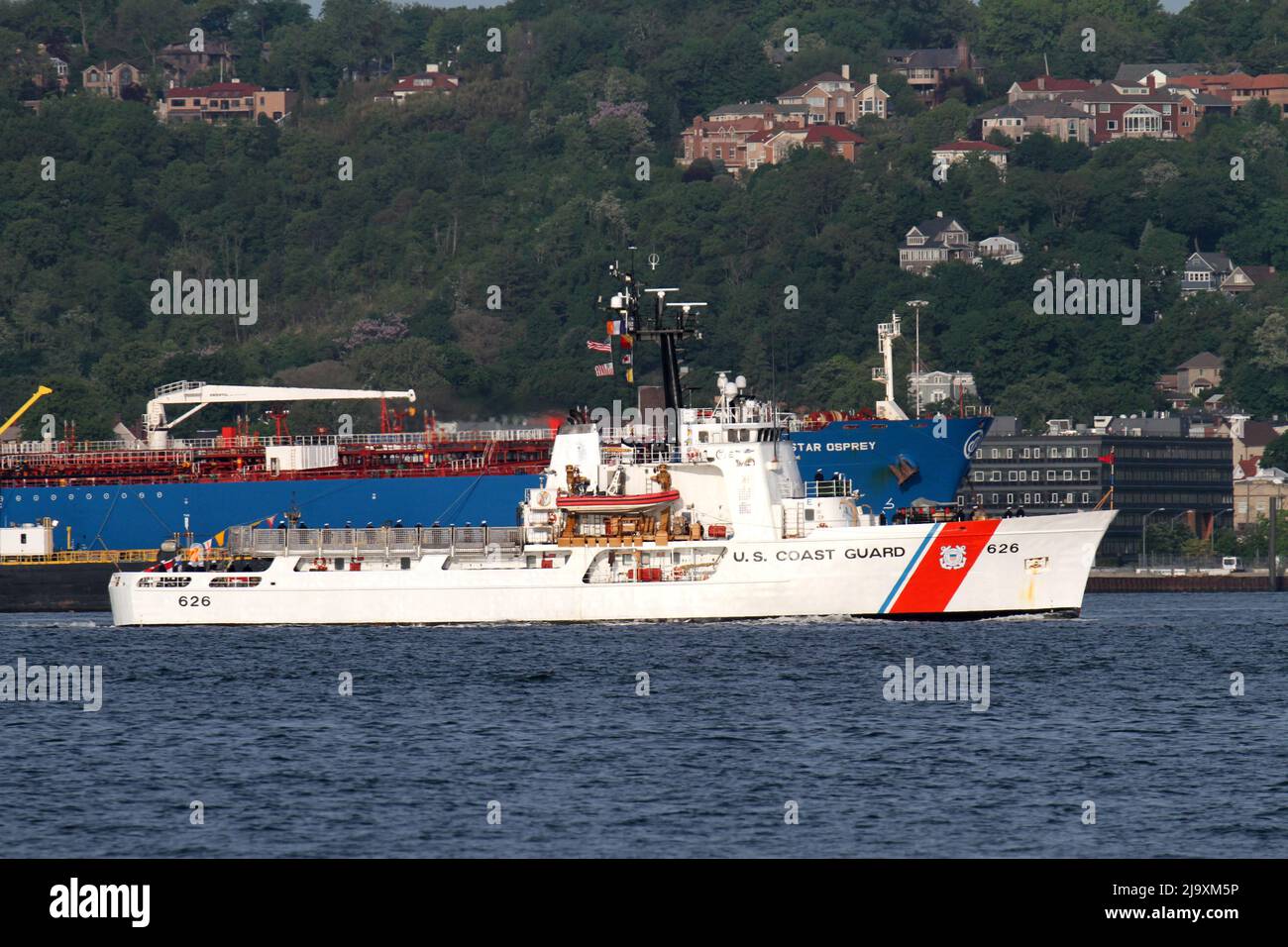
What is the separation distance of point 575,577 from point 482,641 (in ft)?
18.7

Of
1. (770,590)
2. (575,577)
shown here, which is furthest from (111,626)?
(770,590)

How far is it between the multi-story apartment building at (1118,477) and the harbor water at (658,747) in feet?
341

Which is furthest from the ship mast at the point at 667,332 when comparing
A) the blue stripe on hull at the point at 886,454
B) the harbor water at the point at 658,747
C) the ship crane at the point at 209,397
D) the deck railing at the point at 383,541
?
the ship crane at the point at 209,397

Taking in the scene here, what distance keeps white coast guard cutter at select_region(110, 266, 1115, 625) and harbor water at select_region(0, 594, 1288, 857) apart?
1319 mm

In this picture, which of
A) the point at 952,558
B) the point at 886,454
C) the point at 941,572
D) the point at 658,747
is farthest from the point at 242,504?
the point at 658,747

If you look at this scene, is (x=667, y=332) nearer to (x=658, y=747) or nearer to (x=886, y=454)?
(x=886, y=454)

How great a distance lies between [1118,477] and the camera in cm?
18362

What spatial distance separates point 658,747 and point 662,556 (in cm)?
2828

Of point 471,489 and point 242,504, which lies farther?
point 242,504

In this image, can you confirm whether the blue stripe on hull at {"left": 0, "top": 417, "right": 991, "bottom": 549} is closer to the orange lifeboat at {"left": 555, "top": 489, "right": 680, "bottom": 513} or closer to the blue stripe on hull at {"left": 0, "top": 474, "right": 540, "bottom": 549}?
the blue stripe on hull at {"left": 0, "top": 474, "right": 540, "bottom": 549}

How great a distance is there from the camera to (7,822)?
43188 millimetres

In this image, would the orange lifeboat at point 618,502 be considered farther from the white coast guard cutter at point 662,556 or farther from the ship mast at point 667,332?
the ship mast at point 667,332

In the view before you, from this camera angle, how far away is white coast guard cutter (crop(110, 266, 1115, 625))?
76.8m

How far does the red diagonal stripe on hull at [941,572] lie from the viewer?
249 ft
